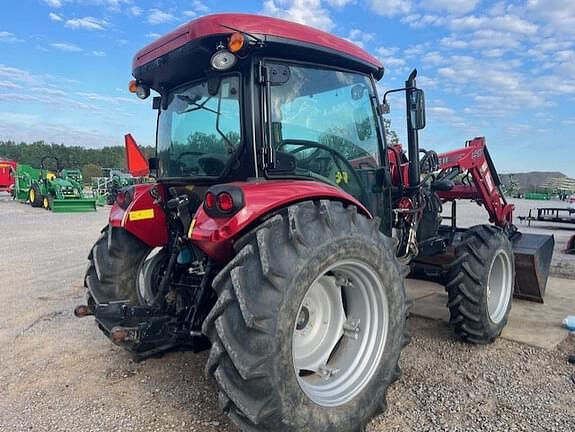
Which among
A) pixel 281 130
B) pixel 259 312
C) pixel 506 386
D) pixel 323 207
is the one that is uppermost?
pixel 281 130

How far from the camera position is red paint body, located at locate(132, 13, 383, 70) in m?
2.58

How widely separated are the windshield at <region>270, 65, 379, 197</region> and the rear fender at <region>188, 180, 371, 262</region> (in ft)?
1.21

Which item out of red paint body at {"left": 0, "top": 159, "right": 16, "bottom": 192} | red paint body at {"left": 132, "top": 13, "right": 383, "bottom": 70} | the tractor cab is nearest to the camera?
red paint body at {"left": 132, "top": 13, "right": 383, "bottom": 70}

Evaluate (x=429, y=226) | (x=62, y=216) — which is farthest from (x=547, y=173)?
(x=429, y=226)

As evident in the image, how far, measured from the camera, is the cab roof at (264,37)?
8.47ft

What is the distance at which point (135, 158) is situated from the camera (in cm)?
391

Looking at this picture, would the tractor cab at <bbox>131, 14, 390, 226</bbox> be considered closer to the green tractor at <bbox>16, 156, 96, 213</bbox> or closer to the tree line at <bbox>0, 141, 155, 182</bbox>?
the green tractor at <bbox>16, 156, 96, 213</bbox>

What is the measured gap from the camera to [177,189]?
338 centimetres

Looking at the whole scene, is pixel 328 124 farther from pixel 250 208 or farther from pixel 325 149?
pixel 250 208

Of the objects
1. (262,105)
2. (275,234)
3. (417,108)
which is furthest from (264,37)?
(417,108)

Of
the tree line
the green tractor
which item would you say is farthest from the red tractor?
the tree line

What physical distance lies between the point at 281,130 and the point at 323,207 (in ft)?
2.22

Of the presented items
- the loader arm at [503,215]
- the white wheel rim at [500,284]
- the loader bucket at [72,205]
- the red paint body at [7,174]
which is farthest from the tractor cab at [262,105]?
the red paint body at [7,174]

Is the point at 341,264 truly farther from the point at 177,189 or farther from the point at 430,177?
the point at 430,177
